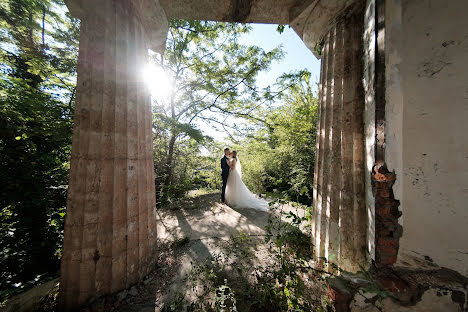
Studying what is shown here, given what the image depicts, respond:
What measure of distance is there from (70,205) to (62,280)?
0.87 metres

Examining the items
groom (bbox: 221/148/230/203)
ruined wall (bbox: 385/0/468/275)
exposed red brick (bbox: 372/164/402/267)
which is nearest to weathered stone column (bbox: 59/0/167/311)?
exposed red brick (bbox: 372/164/402/267)

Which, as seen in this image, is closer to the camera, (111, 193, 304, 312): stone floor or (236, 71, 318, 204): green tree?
(111, 193, 304, 312): stone floor

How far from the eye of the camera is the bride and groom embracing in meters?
5.41

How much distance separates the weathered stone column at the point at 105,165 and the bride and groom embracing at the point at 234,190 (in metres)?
3.51

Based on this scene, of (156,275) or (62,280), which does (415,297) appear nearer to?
(156,275)

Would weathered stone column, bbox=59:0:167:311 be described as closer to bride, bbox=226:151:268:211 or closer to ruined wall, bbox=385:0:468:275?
ruined wall, bbox=385:0:468:275

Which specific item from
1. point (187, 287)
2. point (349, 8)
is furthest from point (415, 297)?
point (349, 8)

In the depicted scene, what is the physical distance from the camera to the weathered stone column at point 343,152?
1887 millimetres

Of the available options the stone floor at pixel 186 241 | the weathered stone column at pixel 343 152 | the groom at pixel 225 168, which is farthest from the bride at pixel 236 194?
the weathered stone column at pixel 343 152

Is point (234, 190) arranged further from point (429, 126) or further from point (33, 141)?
point (33, 141)

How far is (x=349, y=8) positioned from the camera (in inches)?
82.2

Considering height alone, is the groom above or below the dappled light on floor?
above

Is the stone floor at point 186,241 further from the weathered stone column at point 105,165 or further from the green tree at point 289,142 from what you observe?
the green tree at point 289,142

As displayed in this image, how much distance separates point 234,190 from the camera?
5.60 meters
